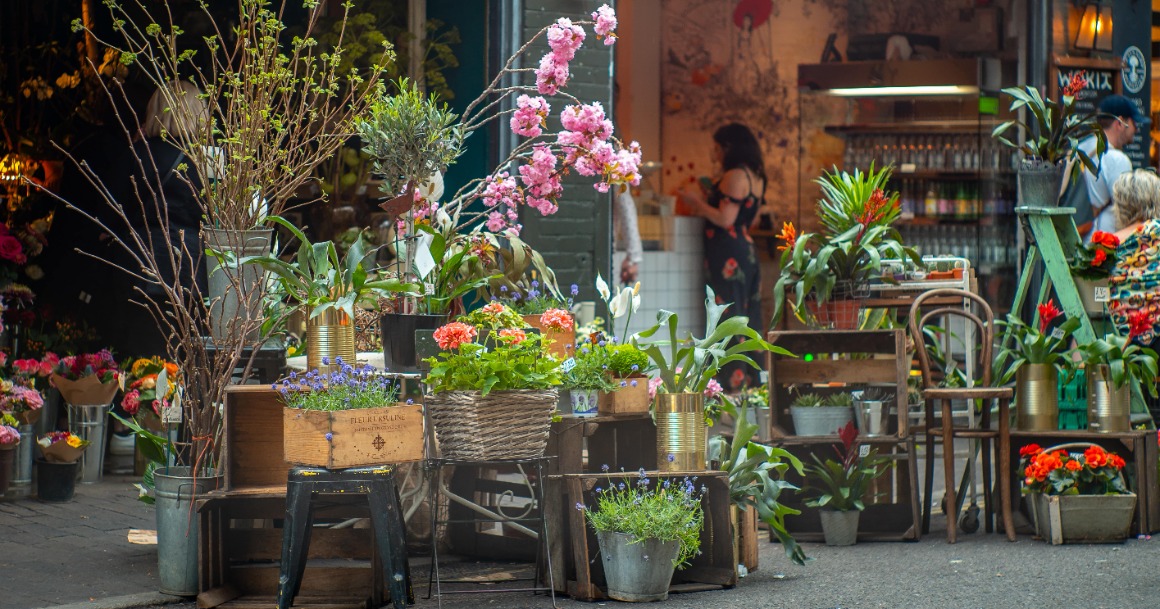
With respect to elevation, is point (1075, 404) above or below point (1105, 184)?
below

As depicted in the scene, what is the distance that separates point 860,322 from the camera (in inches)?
302

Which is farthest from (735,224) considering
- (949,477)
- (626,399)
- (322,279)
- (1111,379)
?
(322,279)

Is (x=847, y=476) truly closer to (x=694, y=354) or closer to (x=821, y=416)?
(x=821, y=416)

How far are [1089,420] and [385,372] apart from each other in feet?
11.9

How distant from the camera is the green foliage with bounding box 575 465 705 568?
5699 mm

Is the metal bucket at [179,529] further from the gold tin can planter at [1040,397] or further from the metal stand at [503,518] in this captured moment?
the gold tin can planter at [1040,397]

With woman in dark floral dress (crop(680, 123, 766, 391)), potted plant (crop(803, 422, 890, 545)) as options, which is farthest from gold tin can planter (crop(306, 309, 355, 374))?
woman in dark floral dress (crop(680, 123, 766, 391))

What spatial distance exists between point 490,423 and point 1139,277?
4095mm

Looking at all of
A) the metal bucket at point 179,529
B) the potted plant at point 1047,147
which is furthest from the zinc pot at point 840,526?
the metal bucket at point 179,529

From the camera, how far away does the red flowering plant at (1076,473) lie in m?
7.09

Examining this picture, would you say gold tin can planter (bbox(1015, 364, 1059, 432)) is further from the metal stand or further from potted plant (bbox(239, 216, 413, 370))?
potted plant (bbox(239, 216, 413, 370))

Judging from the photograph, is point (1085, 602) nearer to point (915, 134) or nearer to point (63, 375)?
point (63, 375)

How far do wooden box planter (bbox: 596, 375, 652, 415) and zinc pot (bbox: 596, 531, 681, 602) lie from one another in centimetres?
54

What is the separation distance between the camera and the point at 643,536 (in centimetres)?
568
